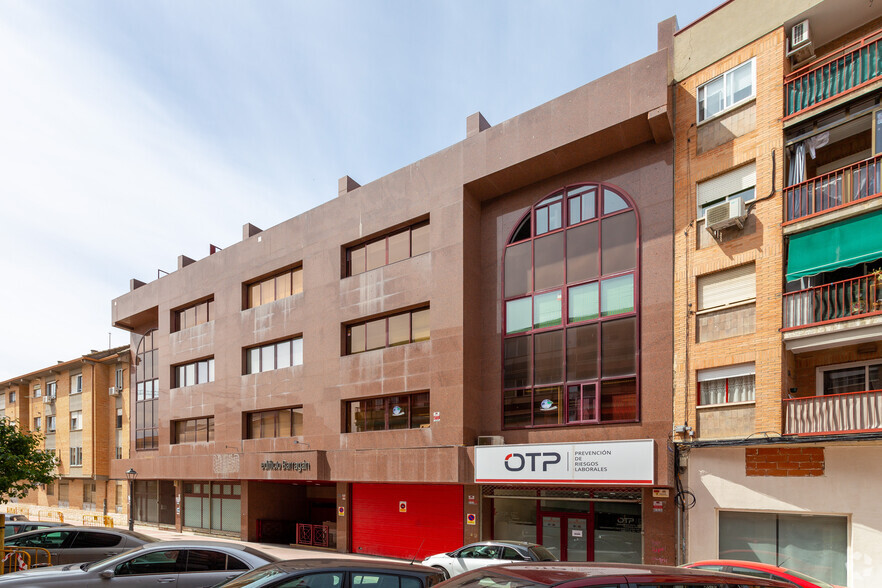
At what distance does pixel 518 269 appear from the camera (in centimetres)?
2047

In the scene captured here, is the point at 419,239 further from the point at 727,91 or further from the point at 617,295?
the point at 727,91

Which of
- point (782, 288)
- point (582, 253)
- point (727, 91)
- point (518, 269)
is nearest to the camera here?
point (782, 288)

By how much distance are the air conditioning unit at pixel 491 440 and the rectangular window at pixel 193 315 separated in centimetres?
1678

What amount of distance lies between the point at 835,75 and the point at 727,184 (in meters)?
3.28

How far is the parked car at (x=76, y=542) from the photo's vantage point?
14.5 m

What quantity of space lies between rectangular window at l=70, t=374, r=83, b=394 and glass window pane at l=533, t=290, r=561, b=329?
37.0 metres

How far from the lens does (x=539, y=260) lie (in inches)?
784

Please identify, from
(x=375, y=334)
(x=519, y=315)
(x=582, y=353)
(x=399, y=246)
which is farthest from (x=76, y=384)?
(x=582, y=353)

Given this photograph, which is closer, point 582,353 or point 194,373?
point 582,353

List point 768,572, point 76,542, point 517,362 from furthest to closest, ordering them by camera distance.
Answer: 1. point 517,362
2. point 76,542
3. point 768,572

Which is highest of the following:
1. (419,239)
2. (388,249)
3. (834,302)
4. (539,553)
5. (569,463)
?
(419,239)

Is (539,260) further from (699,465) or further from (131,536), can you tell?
(131,536)

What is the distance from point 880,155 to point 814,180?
137 centimetres

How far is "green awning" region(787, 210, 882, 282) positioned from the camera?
13.9m
